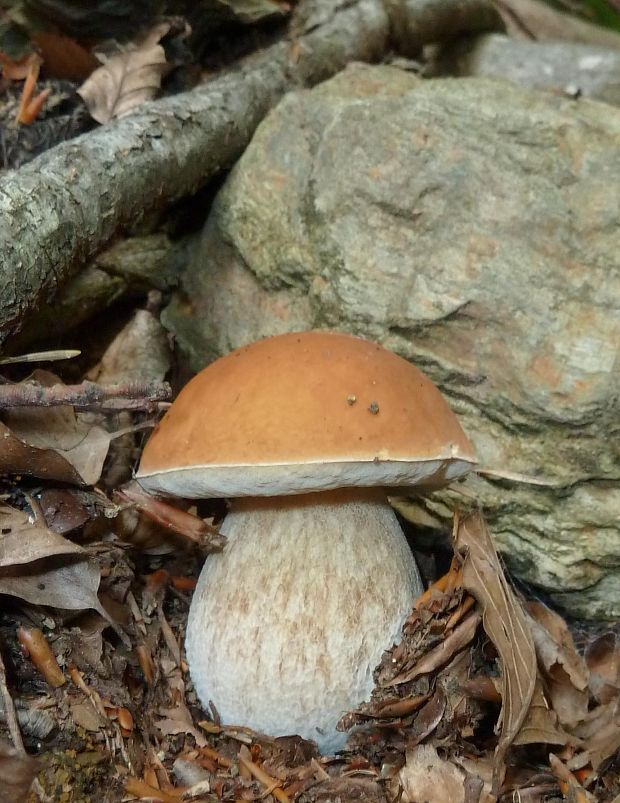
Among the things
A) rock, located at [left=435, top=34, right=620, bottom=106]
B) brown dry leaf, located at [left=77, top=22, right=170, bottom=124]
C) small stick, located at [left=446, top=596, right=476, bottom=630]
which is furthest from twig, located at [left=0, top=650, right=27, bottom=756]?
rock, located at [left=435, top=34, right=620, bottom=106]

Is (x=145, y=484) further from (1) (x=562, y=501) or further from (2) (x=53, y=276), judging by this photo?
(1) (x=562, y=501)

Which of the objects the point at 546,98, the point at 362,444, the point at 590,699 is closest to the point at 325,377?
the point at 362,444

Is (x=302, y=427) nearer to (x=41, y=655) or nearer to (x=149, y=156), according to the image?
(x=41, y=655)

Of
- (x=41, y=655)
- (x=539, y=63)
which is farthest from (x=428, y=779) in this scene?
(x=539, y=63)

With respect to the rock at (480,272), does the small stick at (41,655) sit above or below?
below

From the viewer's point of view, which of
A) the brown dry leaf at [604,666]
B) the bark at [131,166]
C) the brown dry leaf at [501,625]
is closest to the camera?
the brown dry leaf at [501,625]

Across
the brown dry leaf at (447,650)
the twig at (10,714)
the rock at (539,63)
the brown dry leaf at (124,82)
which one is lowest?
the brown dry leaf at (447,650)

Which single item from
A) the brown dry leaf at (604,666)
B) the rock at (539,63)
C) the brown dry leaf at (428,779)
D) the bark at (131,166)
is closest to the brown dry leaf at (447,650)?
the brown dry leaf at (428,779)

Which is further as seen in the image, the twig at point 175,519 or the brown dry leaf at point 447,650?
the twig at point 175,519

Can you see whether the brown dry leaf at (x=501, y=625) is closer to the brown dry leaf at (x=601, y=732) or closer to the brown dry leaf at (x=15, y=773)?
the brown dry leaf at (x=601, y=732)
